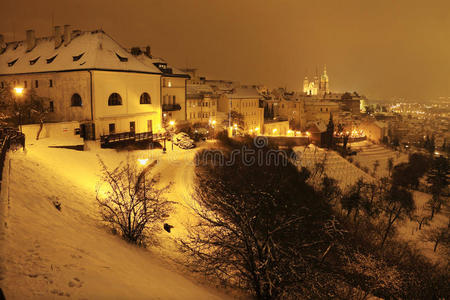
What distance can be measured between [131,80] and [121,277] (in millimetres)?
27929

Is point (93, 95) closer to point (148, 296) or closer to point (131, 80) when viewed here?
point (131, 80)

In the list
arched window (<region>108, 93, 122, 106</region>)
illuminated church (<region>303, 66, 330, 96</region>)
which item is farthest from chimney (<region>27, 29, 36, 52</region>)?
illuminated church (<region>303, 66, 330, 96</region>)

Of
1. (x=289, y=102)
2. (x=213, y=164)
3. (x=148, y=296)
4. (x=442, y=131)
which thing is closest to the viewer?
(x=148, y=296)

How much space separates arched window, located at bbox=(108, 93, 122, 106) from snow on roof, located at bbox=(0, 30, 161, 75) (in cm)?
269

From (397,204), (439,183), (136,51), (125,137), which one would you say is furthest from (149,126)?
(439,183)

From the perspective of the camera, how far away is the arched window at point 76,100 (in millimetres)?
30266

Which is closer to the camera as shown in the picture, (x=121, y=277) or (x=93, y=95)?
(x=121, y=277)

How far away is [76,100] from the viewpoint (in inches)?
1201

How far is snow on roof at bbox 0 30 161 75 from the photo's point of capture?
3052cm

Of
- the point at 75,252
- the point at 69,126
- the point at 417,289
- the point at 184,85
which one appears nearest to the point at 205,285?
the point at 75,252

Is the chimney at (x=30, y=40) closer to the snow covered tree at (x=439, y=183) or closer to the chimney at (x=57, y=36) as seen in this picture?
the chimney at (x=57, y=36)

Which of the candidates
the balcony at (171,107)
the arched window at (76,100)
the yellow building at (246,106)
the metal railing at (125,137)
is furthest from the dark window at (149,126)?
the yellow building at (246,106)

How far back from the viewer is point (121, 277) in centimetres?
841

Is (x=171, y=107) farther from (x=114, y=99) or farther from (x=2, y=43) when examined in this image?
(x=2, y=43)
